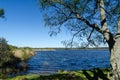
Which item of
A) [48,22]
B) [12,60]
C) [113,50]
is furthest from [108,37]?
[12,60]

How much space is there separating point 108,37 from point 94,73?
11.5 m

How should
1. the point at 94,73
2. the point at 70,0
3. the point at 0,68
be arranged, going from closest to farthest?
the point at 70,0
the point at 94,73
the point at 0,68

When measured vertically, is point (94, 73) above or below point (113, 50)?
below

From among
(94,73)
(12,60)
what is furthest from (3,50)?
(94,73)

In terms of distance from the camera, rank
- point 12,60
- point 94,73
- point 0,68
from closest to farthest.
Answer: point 94,73, point 0,68, point 12,60

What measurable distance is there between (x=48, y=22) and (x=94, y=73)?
11.5 m

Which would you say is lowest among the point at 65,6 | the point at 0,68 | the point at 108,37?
the point at 0,68

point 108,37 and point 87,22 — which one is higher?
point 87,22

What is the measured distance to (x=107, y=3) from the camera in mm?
22625

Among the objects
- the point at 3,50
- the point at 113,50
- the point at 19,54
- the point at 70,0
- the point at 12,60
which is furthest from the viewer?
the point at 19,54

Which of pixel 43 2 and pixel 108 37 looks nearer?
pixel 108 37

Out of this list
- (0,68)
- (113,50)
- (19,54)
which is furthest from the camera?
(19,54)

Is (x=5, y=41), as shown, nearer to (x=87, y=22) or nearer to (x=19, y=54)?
(x=19, y=54)

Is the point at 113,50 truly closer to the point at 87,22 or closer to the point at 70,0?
the point at 87,22
